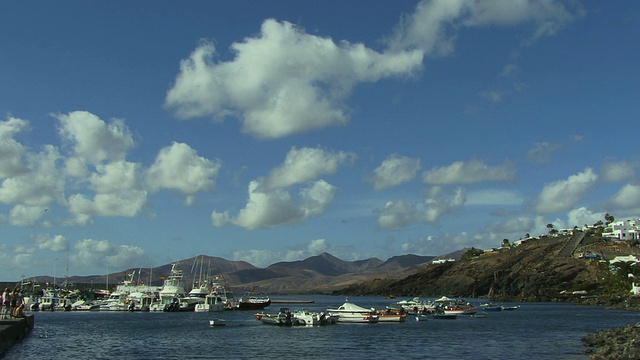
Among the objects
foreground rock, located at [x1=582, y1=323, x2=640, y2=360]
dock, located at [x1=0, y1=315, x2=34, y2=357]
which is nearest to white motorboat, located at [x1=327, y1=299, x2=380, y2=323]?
foreground rock, located at [x1=582, y1=323, x2=640, y2=360]

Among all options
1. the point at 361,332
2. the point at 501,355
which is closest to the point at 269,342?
the point at 361,332

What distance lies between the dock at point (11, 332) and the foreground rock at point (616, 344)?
58631mm

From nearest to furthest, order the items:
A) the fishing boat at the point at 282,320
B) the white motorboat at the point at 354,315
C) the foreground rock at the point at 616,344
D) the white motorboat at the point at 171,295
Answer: the foreground rock at the point at 616,344
the fishing boat at the point at 282,320
the white motorboat at the point at 354,315
the white motorboat at the point at 171,295

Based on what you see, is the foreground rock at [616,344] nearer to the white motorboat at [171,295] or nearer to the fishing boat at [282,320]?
the fishing boat at [282,320]

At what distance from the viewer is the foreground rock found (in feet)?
169

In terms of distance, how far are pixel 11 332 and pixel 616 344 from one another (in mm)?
65017

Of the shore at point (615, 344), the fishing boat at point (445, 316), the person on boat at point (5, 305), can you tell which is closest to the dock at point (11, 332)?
the person on boat at point (5, 305)

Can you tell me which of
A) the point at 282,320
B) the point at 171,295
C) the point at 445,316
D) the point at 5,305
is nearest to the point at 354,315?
the point at 282,320

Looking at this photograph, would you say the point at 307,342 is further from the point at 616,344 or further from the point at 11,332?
the point at 616,344

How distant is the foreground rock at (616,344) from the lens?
169 ft

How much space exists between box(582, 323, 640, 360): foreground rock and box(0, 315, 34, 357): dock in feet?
192

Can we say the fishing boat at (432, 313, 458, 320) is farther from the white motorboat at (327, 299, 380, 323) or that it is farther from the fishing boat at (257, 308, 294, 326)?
the fishing boat at (257, 308, 294, 326)

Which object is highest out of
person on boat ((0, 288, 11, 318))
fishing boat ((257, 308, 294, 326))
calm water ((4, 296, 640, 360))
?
person on boat ((0, 288, 11, 318))

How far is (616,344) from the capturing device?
59.2 m
